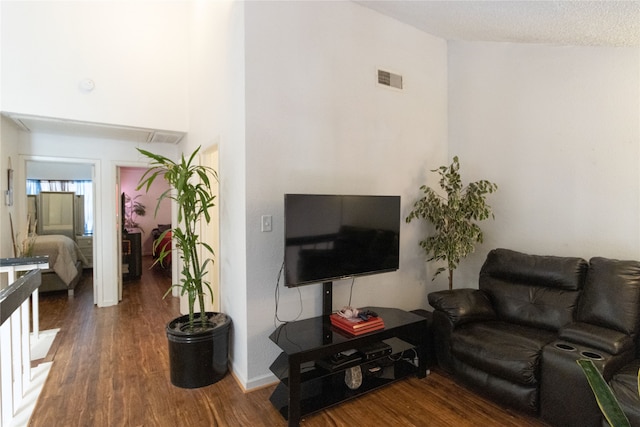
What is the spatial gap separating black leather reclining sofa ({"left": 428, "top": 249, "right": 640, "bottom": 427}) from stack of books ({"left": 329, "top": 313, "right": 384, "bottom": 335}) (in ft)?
2.09

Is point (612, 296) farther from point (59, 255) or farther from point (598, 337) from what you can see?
point (59, 255)

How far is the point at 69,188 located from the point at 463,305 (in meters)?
8.48

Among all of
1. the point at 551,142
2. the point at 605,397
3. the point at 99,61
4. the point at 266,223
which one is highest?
the point at 99,61

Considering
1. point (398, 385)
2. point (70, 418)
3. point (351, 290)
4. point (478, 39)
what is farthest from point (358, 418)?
point (478, 39)

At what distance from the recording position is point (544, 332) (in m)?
2.54

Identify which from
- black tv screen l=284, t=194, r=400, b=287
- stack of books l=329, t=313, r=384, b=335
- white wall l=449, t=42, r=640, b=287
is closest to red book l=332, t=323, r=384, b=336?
stack of books l=329, t=313, r=384, b=335

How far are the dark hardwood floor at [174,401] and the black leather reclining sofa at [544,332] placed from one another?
251mm

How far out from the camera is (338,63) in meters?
2.89

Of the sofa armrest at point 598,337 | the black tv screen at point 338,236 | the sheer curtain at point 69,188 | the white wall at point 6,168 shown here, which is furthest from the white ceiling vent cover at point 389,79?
the sheer curtain at point 69,188

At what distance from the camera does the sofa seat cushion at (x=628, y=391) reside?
1.67m

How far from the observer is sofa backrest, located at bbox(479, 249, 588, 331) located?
8.43ft

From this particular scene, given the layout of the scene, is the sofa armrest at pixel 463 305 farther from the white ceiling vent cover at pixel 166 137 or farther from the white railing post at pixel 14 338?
Answer: the white ceiling vent cover at pixel 166 137

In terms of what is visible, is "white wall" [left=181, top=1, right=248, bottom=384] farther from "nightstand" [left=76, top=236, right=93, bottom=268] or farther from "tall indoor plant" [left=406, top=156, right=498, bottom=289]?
"nightstand" [left=76, top=236, right=93, bottom=268]

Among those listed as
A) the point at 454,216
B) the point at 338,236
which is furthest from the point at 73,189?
the point at 454,216
